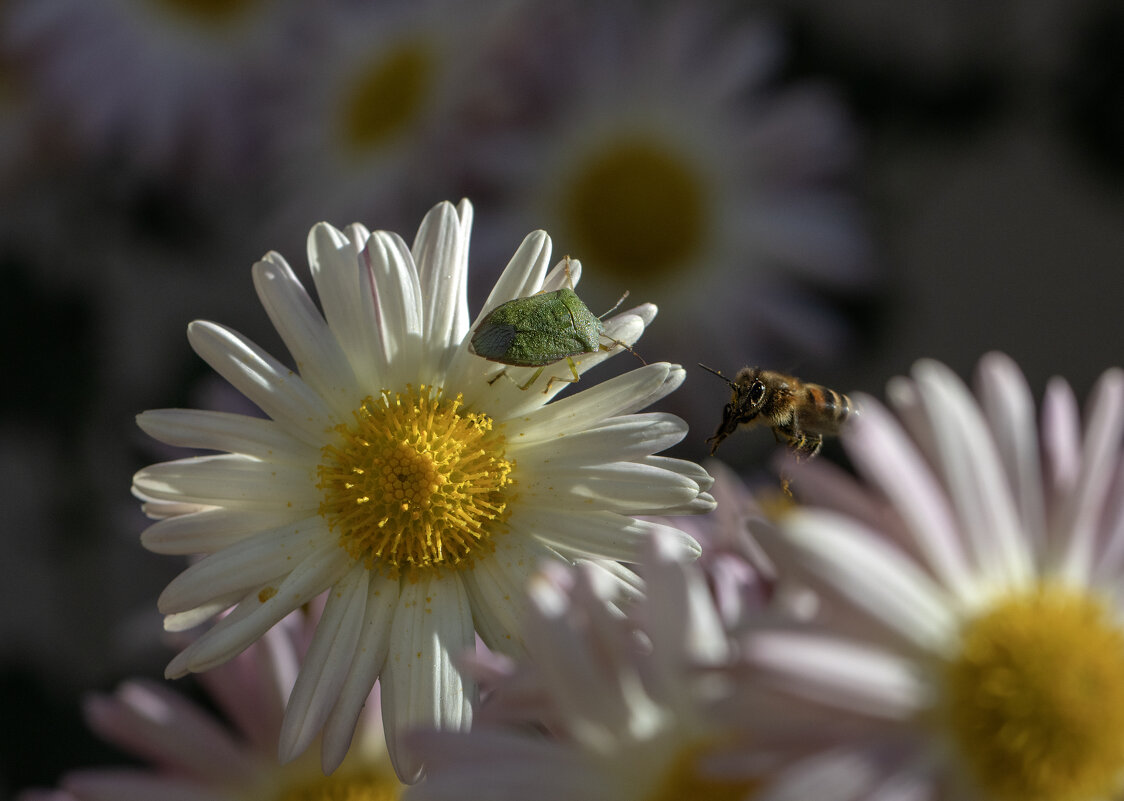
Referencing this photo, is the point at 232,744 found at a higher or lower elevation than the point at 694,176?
lower

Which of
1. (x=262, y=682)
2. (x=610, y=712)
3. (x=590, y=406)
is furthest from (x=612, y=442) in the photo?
(x=262, y=682)

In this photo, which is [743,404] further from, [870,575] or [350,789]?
[350,789]

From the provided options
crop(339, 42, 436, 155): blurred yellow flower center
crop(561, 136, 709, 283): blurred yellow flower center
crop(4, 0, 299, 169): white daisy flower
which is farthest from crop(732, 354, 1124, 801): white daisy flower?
crop(4, 0, 299, 169): white daisy flower

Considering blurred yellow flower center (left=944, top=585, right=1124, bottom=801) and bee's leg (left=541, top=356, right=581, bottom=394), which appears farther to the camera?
bee's leg (left=541, top=356, right=581, bottom=394)

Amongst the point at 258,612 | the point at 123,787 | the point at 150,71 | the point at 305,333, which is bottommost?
the point at 123,787

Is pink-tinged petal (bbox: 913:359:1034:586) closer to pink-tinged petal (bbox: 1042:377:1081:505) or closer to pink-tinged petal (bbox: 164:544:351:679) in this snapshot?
pink-tinged petal (bbox: 1042:377:1081:505)

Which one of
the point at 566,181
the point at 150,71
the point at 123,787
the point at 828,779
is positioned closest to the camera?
the point at 828,779

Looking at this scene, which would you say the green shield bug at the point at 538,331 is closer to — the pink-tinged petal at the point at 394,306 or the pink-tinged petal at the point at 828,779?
the pink-tinged petal at the point at 394,306
